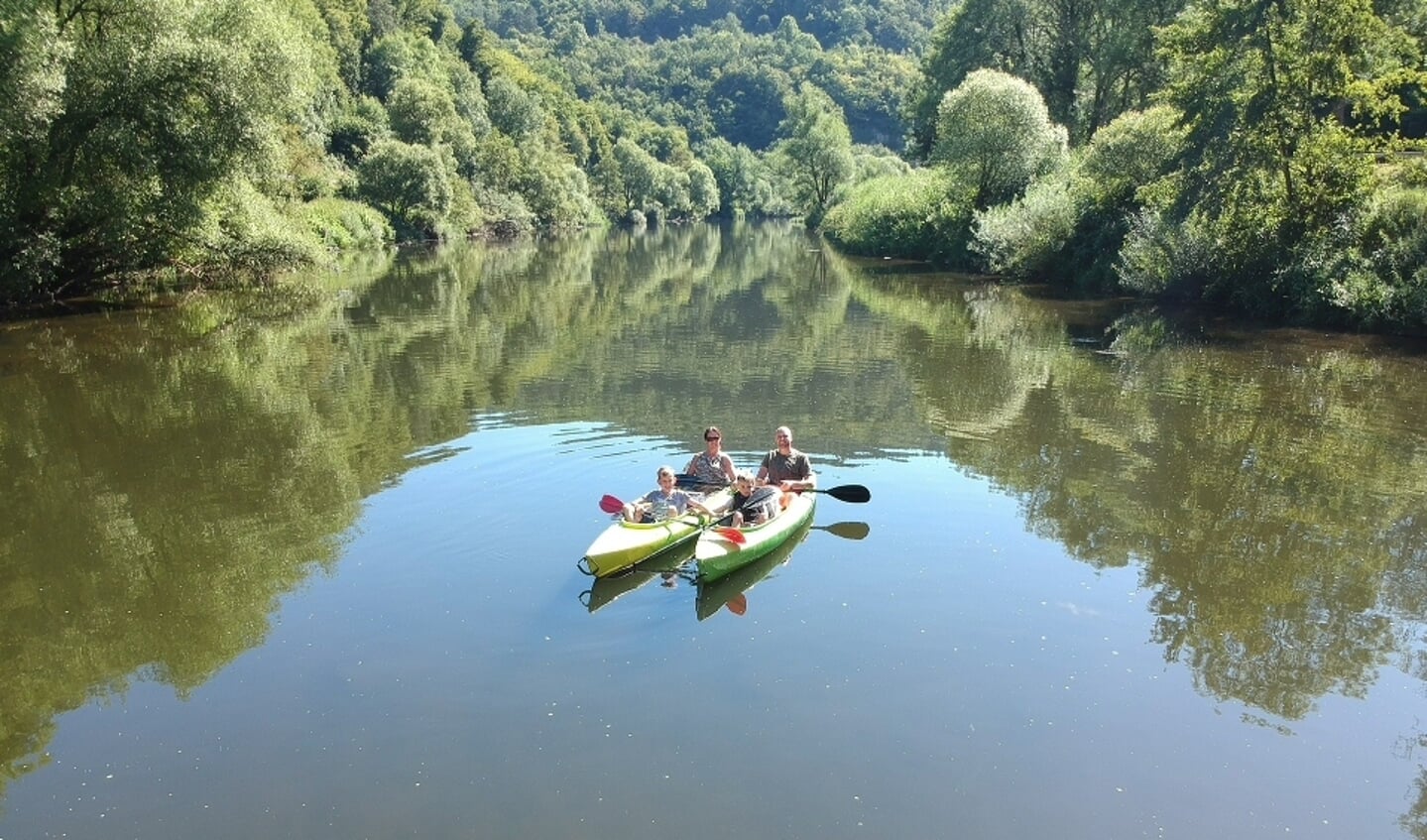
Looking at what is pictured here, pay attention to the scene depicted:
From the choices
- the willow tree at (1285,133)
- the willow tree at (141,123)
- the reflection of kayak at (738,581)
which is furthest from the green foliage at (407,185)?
the reflection of kayak at (738,581)

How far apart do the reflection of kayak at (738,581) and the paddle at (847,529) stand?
1.87 ft

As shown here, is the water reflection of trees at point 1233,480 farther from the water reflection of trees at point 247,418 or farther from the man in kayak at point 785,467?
the water reflection of trees at point 247,418

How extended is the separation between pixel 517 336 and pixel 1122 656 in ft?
65.6

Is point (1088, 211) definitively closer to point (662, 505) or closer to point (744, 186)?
point (662, 505)

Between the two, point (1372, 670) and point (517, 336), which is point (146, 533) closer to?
point (1372, 670)

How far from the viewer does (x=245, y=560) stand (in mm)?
10211

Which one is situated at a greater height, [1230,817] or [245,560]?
[1230,817]

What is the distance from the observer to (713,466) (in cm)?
1204

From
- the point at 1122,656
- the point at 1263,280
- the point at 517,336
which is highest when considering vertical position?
the point at 1263,280

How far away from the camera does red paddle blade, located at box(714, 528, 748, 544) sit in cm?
992

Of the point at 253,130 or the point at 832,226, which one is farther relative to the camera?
the point at 832,226

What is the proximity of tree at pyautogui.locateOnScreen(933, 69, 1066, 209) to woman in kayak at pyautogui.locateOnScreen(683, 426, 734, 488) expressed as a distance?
3561 cm

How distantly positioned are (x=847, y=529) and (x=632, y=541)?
3.03 m

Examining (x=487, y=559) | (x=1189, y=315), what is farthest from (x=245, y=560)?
(x=1189, y=315)
